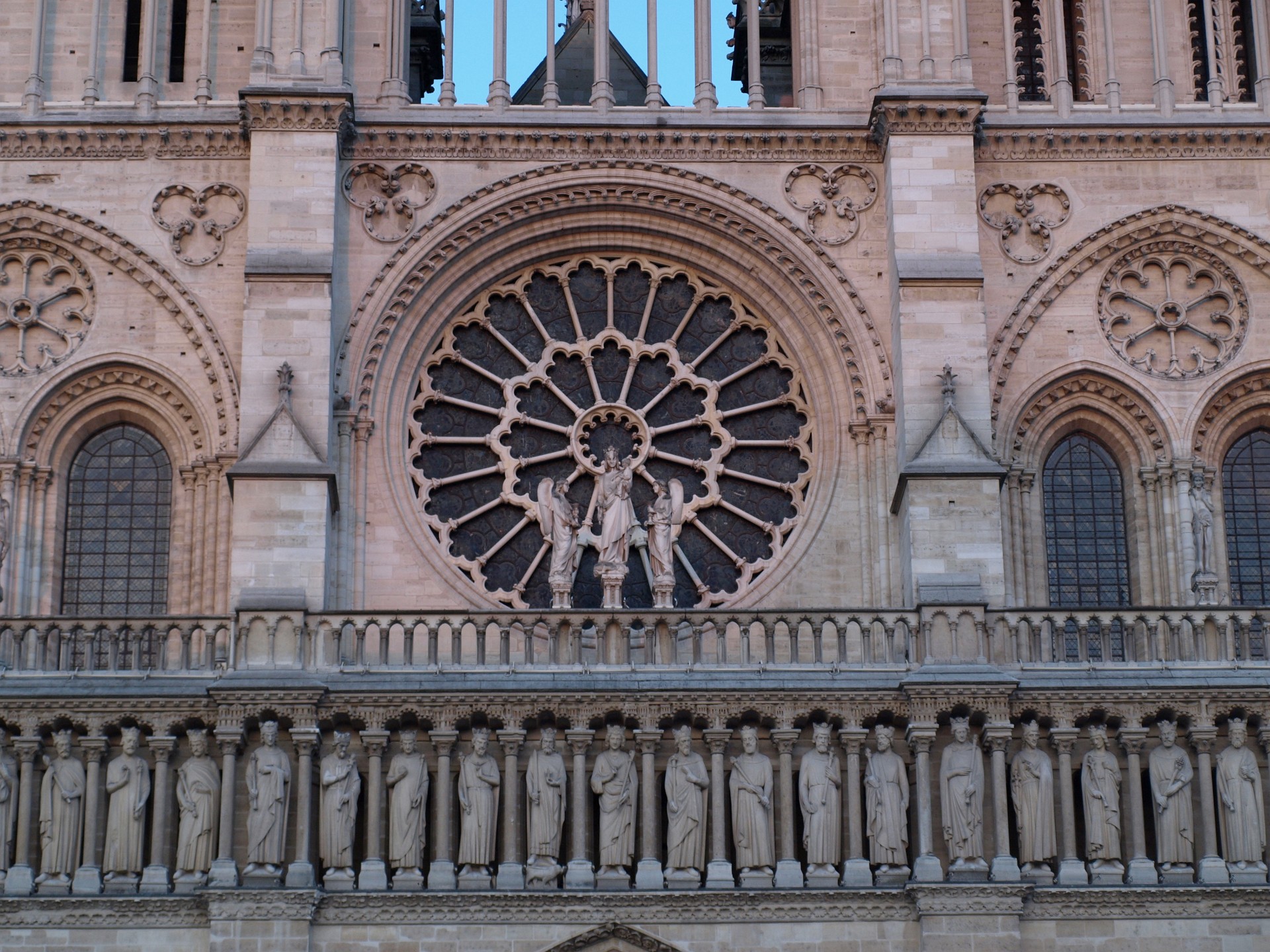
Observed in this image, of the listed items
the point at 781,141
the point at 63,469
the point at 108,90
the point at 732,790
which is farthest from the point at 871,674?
the point at 108,90

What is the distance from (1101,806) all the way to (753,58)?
9472mm

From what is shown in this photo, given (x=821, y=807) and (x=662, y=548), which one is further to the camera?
(x=662, y=548)

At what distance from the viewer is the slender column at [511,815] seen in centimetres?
2602

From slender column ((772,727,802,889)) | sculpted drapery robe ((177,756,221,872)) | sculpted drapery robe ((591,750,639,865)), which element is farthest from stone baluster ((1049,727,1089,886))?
sculpted drapery robe ((177,756,221,872))

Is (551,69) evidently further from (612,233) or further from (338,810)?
(338,810)

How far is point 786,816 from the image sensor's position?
1039 inches

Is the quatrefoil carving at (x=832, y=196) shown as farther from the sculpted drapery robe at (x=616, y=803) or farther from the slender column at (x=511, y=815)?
the slender column at (x=511, y=815)

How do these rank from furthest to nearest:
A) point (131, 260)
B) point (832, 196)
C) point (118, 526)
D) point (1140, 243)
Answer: point (1140, 243), point (832, 196), point (131, 260), point (118, 526)

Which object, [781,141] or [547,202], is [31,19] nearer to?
[547,202]

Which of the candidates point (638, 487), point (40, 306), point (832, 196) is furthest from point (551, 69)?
point (40, 306)

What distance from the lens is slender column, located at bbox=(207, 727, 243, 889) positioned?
25.8m

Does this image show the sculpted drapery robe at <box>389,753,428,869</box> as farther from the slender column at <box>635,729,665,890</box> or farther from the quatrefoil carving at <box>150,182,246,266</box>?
the quatrefoil carving at <box>150,182,246,266</box>

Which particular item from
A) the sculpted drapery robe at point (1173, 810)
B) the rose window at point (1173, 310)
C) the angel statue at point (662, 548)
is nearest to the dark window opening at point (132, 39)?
the angel statue at point (662, 548)

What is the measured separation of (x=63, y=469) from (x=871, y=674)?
911 centimetres
